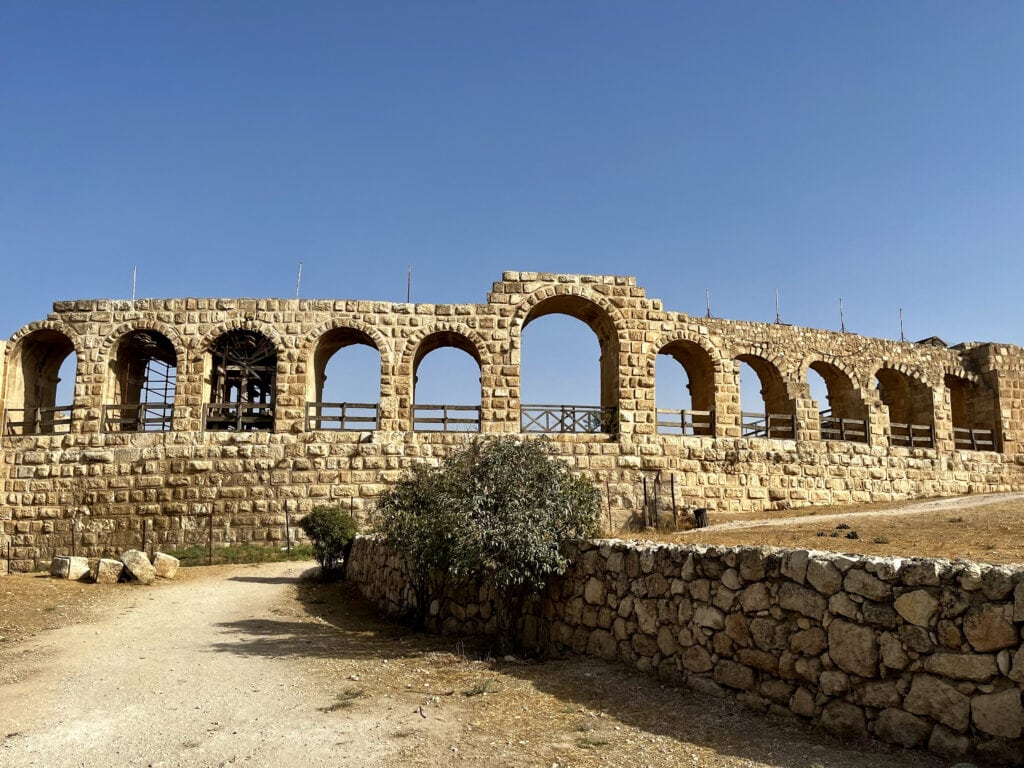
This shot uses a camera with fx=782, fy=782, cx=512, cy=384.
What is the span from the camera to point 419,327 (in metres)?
21.3

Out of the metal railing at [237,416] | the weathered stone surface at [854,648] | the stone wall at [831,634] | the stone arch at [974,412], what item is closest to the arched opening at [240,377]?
the metal railing at [237,416]

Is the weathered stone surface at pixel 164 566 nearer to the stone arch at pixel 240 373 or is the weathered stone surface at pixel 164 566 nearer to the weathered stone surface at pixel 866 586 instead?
the stone arch at pixel 240 373

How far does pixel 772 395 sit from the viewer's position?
24.1 m

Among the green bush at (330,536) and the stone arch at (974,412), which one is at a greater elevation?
Result: the stone arch at (974,412)

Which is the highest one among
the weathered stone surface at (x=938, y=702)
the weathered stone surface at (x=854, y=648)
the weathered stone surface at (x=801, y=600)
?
the weathered stone surface at (x=801, y=600)

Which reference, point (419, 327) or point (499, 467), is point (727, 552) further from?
point (419, 327)

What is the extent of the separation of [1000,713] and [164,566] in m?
14.9

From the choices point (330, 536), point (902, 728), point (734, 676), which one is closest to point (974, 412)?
point (330, 536)

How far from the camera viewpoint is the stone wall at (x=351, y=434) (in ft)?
65.8

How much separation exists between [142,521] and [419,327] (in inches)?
338

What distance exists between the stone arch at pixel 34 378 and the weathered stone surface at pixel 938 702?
21438mm

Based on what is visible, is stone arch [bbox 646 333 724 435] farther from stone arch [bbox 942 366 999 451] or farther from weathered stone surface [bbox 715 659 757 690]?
weathered stone surface [bbox 715 659 757 690]

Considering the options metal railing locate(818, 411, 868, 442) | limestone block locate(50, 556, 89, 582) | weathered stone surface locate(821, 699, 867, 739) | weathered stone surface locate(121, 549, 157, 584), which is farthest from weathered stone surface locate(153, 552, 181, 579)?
metal railing locate(818, 411, 868, 442)

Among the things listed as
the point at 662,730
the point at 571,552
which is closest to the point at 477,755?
the point at 662,730
